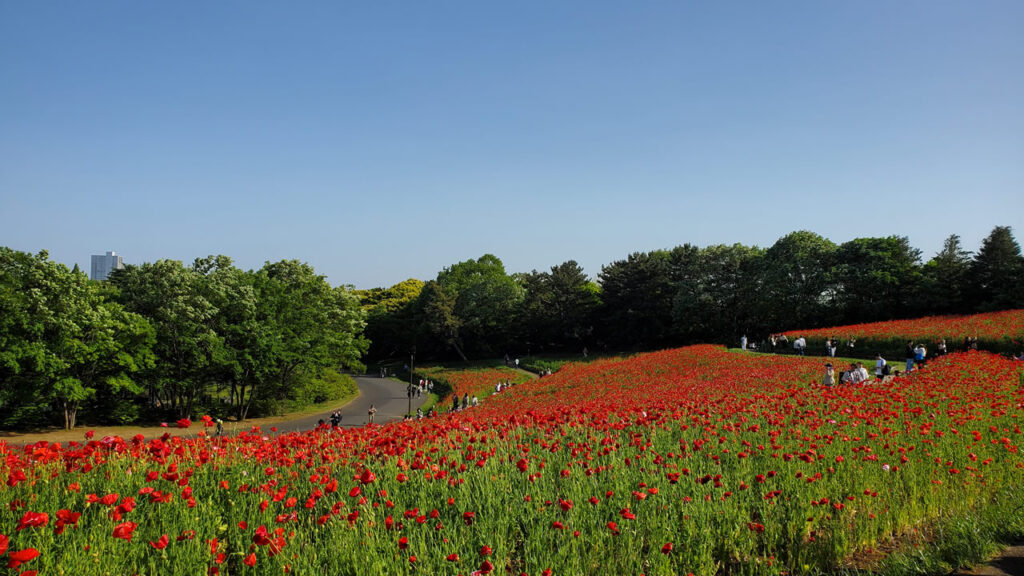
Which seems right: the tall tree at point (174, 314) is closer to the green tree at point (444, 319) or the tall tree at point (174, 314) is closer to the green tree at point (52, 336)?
the green tree at point (52, 336)

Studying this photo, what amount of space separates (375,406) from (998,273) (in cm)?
4920

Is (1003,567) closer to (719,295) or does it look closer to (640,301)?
(719,295)

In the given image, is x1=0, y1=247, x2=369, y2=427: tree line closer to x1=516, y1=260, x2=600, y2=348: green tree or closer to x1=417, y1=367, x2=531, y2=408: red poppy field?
x1=417, y1=367, x2=531, y2=408: red poppy field

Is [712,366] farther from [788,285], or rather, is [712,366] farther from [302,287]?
[302,287]

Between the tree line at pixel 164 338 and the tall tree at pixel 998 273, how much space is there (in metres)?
49.6

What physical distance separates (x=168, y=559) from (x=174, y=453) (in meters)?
2.55

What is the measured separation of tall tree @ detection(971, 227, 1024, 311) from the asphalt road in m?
44.5

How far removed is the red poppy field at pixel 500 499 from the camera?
13.4 feet

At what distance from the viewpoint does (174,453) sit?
6113mm

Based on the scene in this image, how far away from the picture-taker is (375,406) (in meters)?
42.2

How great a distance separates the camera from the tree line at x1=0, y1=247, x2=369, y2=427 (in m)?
26.6

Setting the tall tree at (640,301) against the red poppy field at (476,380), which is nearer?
the red poppy field at (476,380)

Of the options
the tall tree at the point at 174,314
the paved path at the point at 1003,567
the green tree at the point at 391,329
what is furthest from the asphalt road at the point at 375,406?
the paved path at the point at 1003,567

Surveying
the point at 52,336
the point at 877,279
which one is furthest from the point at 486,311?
the point at 52,336
